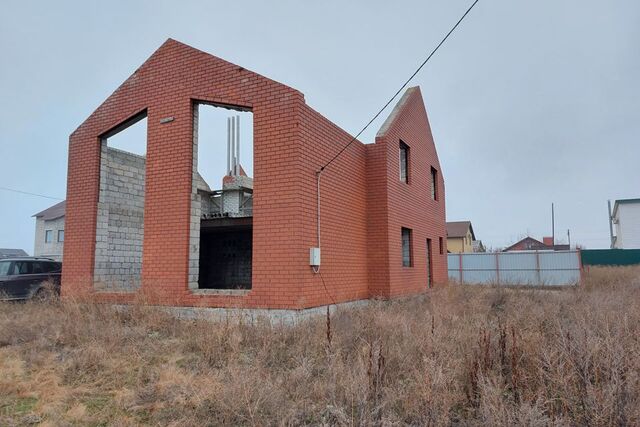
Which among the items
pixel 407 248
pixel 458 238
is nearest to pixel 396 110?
pixel 407 248

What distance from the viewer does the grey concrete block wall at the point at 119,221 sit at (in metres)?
10.0

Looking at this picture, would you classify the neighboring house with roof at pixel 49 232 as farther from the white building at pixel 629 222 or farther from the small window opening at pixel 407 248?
the white building at pixel 629 222

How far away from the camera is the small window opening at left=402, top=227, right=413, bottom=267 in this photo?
44.0 feet

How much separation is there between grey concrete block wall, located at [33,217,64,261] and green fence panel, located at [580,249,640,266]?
41.5m

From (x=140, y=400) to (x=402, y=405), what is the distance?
281 cm

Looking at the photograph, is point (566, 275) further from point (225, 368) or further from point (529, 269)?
point (225, 368)

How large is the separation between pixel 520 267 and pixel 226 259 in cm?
1886

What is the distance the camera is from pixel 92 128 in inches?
406

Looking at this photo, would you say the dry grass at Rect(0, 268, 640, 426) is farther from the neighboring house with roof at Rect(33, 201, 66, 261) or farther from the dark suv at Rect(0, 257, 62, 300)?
the neighboring house with roof at Rect(33, 201, 66, 261)

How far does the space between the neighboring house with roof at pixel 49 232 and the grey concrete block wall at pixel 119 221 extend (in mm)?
28201

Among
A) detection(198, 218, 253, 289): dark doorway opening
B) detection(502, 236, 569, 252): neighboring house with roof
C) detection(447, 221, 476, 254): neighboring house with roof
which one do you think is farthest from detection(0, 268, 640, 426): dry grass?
detection(502, 236, 569, 252): neighboring house with roof

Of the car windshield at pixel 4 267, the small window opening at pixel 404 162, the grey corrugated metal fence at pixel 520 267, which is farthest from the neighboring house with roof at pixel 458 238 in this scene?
the car windshield at pixel 4 267

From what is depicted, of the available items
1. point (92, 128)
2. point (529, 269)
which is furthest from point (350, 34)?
point (529, 269)

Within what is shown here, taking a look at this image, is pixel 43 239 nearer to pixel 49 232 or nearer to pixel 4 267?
pixel 49 232
